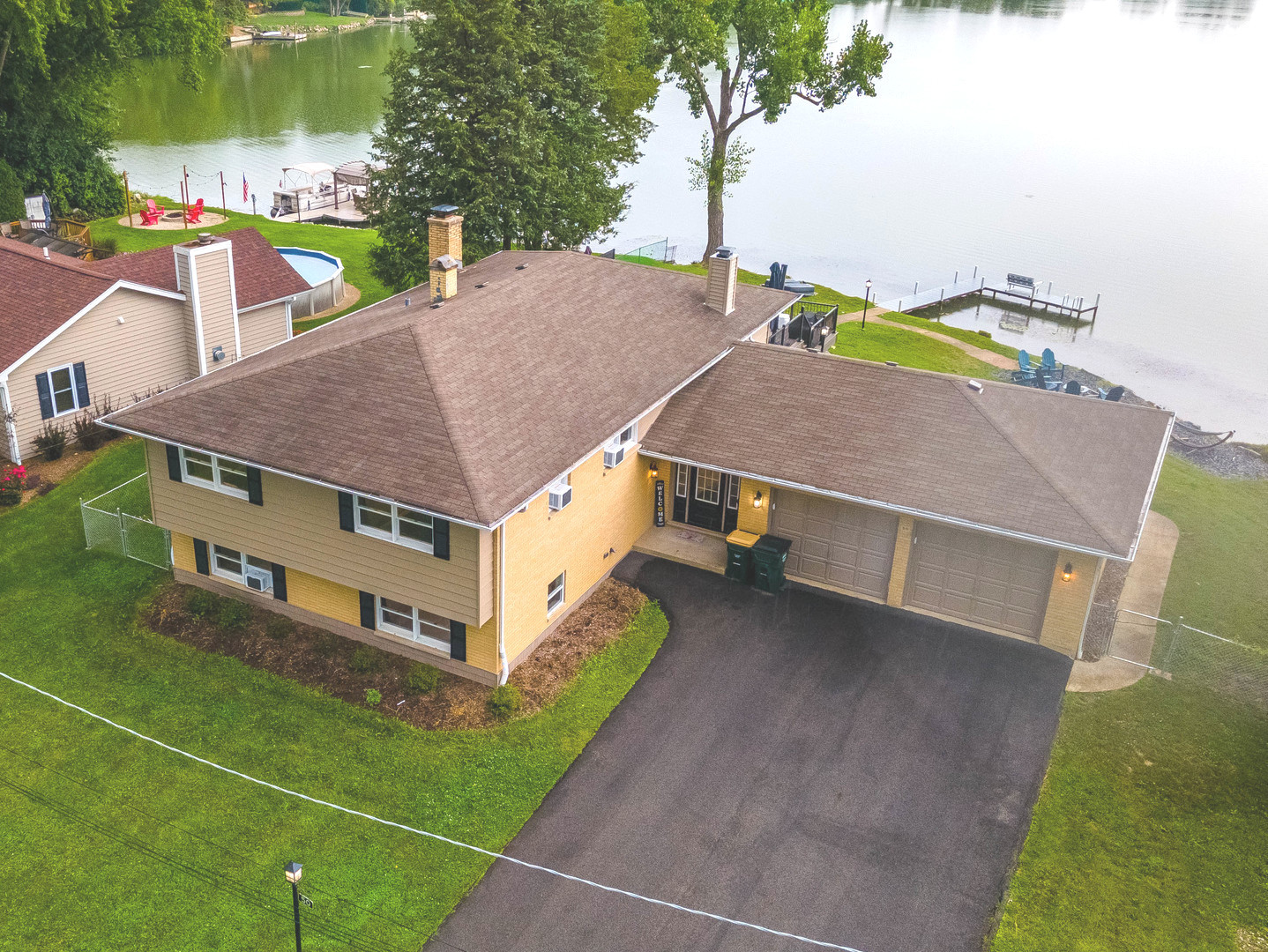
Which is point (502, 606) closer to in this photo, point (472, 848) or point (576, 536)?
point (576, 536)

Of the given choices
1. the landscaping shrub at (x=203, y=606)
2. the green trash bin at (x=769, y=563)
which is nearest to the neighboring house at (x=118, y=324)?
the landscaping shrub at (x=203, y=606)

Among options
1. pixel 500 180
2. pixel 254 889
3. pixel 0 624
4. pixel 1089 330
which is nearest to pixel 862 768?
pixel 254 889

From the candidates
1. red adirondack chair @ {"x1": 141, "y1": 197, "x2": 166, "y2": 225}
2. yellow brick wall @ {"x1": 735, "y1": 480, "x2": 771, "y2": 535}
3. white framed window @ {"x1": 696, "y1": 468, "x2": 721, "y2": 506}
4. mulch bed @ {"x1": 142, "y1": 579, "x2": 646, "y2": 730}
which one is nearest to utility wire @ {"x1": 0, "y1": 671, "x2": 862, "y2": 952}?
mulch bed @ {"x1": 142, "y1": 579, "x2": 646, "y2": 730}

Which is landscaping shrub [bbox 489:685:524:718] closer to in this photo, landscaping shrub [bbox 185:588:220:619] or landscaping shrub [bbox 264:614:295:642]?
landscaping shrub [bbox 264:614:295:642]

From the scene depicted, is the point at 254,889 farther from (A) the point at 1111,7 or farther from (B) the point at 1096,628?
(A) the point at 1111,7

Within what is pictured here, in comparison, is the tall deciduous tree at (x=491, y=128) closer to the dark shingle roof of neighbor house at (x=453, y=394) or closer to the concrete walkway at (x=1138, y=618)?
the dark shingle roof of neighbor house at (x=453, y=394)

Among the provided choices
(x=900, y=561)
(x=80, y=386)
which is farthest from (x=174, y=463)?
(x=900, y=561)
